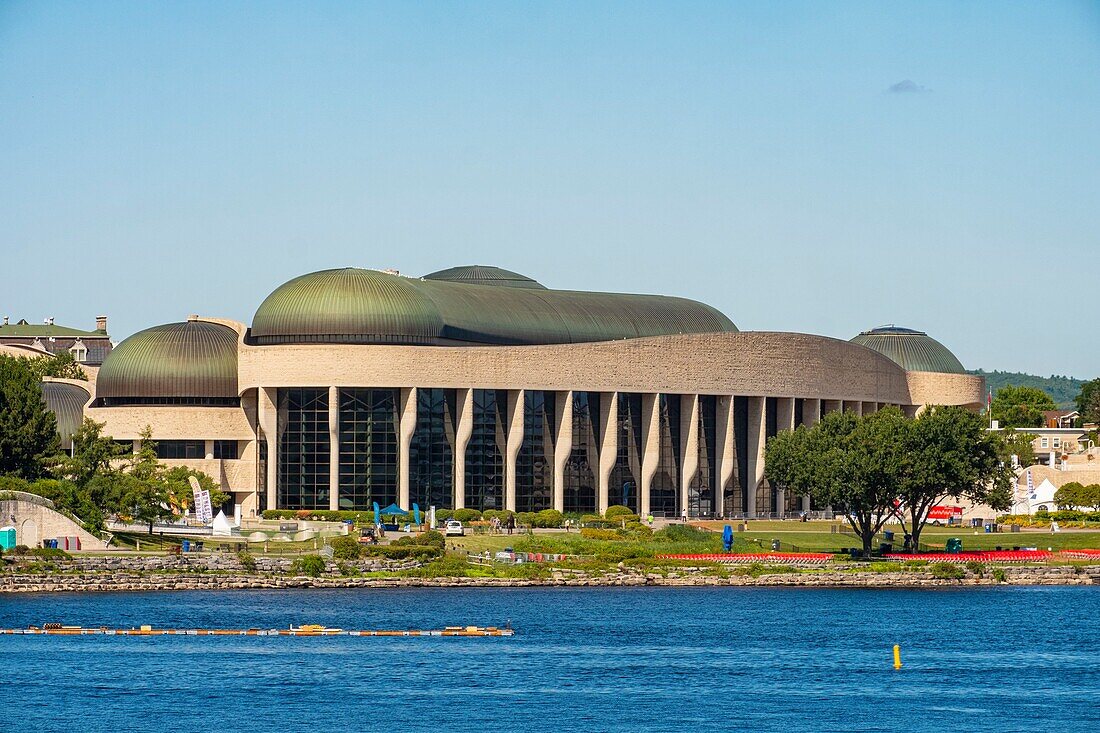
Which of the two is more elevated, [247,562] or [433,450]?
[433,450]

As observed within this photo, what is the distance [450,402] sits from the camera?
15212 centimetres

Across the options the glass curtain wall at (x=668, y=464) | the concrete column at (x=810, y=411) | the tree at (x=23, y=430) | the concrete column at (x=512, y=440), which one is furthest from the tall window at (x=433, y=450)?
Result: the concrete column at (x=810, y=411)

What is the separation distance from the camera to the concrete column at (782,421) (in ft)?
547

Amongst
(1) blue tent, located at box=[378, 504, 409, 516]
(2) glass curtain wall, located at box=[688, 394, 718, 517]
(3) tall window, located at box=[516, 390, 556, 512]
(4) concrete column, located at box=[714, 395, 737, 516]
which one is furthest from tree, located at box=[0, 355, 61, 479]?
(4) concrete column, located at box=[714, 395, 737, 516]

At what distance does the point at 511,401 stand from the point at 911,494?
4044cm

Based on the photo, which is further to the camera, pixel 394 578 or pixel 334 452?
pixel 334 452

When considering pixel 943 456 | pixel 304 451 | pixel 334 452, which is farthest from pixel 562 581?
pixel 304 451

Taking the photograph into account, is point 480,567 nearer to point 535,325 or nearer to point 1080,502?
point 535,325

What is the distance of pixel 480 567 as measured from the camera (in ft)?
368

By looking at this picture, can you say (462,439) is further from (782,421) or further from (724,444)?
(782,421)

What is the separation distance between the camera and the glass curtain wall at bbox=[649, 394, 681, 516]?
161 meters

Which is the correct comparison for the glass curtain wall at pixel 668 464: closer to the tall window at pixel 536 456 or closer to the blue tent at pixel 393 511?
the tall window at pixel 536 456

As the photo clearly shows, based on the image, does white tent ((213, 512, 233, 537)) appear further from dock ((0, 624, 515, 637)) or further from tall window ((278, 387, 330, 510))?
dock ((0, 624, 515, 637))

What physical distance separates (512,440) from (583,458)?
24.3ft
